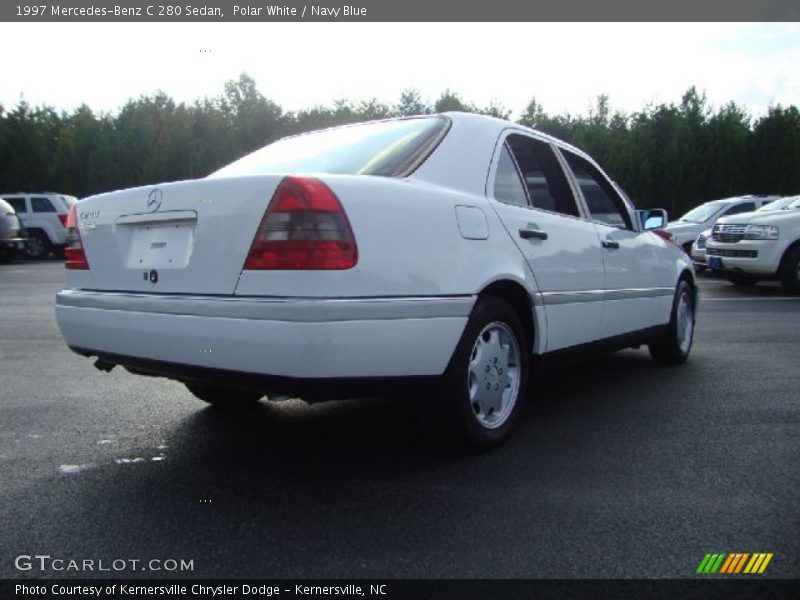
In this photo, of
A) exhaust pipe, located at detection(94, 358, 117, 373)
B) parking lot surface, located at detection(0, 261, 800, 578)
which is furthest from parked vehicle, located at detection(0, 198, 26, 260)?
exhaust pipe, located at detection(94, 358, 117, 373)

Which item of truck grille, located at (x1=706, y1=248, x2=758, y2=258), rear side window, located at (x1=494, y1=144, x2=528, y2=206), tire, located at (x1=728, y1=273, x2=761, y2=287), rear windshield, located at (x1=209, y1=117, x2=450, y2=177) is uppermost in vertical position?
rear windshield, located at (x1=209, y1=117, x2=450, y2=177)

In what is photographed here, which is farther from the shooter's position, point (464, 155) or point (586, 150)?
point (586, 150)

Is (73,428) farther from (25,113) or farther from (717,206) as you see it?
(25,113)

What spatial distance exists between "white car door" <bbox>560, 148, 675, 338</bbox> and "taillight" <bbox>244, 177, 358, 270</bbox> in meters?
2.13

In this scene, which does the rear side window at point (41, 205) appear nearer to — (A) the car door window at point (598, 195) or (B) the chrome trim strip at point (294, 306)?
(A) the car door window at point (598, 195)

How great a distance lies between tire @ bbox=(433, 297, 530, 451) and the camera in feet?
9.50

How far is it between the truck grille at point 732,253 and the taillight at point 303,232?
10376 mm

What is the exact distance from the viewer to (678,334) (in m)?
5.36

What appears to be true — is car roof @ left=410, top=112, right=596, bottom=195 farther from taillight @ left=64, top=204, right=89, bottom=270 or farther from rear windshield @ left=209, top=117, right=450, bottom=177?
taillight @ left=64, top=204, right=89, bottom=270

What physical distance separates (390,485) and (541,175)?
79.0 inches

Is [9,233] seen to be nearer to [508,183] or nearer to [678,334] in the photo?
[678,334]

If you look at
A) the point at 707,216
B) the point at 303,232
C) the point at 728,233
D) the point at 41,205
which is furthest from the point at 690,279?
the point at 41,205

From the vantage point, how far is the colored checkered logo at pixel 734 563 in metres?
2.07

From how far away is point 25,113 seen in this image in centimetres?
3303
